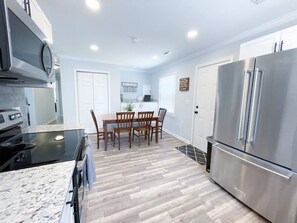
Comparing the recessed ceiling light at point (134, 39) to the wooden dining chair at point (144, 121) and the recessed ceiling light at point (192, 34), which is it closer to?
A: the recessed ceiling light at point (192, 34)

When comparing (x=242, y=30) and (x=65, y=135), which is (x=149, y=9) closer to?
(x=242, y=30)

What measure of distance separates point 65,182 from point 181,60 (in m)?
4.11

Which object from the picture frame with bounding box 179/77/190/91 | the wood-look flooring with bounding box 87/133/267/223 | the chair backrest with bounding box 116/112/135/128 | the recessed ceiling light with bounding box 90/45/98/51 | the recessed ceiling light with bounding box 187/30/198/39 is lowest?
the wood-look flooring with bounding box 87/133/267/223

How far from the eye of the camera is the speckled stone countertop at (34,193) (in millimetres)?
461

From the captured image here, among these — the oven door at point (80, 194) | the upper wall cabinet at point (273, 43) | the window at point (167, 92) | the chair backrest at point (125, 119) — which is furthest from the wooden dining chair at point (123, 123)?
the upper wall cabinet at point (273, 43)

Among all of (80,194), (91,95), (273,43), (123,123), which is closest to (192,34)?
(273,43)

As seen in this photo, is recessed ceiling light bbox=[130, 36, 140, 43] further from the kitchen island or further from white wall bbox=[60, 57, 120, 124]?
the kitchen island

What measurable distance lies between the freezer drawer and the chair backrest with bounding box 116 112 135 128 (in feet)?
6.71

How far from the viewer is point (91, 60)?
14.2ft

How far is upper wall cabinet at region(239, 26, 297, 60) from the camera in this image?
1.50m

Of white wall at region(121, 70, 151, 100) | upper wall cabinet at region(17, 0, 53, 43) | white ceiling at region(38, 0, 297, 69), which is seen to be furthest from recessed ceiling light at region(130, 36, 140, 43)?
white wall at region(121, 70, 151, 100)

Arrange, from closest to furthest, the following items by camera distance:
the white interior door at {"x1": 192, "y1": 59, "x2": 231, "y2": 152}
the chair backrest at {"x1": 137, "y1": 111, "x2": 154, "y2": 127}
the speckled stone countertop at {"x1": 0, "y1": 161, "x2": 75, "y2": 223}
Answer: the speckled stone countertop at {"x1": 0, "y1": 161, "x2": 75, "y2": 223}
the white interior door at {"x1": 192, "y1": 59, "x2": 231, "y2": 152}
the chair backrest at {"x1": 137, "y1": 111, "x2": 154, "y2": 127}

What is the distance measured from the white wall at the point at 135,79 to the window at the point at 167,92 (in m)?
0.93

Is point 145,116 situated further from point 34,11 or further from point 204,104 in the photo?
point 34,11
